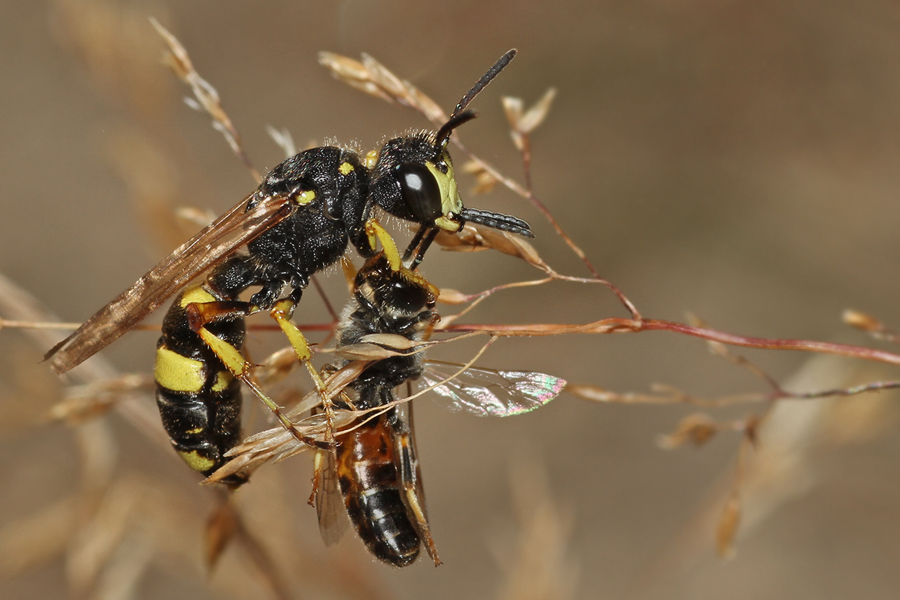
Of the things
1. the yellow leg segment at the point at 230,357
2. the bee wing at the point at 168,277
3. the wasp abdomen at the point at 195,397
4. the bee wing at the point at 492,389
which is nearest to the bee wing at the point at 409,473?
the bee wing at the point at 492,389

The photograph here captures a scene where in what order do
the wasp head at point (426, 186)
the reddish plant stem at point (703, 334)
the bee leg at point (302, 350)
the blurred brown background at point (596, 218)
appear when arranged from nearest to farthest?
the reddish plant stem at point (703, 334)
the bee leg at point (302, 350)
the wasp head at point (426, 186)
the blurred brown background at point (596, 218)

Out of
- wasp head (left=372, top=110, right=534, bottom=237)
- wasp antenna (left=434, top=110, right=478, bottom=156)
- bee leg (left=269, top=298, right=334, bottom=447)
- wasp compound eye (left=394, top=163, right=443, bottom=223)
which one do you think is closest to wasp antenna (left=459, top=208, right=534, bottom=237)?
wasp head (left=372, top=110, right=534, bottom=237)

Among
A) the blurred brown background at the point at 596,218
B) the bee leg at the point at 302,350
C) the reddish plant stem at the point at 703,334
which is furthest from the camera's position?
the blurred brown background at the point at 596,218

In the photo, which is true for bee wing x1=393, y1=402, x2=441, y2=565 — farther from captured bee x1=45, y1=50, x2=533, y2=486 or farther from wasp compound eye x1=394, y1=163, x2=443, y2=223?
wasp compound eye x1=394, y1=163, x2=443, y2=223

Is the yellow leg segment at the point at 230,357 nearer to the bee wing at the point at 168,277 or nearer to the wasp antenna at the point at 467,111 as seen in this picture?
the bee wing at the point at 168,277

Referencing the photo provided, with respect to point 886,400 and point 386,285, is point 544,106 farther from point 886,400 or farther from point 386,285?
point 886,400

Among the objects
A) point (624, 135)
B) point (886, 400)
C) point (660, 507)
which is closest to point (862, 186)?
point (624, 135)
